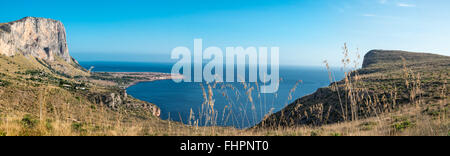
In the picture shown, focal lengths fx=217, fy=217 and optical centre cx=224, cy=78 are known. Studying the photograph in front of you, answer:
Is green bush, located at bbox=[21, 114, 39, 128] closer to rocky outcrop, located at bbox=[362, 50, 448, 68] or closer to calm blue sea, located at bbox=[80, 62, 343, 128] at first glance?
calm blue sea, located at bbox=[80, 62, 343, 128]

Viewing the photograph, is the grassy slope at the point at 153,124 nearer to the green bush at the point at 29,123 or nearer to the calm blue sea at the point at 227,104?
the green bush at the point at 29,123

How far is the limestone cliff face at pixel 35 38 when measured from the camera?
10081 cm

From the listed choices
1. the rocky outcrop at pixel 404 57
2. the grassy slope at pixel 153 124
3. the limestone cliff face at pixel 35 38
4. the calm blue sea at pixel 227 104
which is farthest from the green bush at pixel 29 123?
the limestone cliff face at pixel 35 38

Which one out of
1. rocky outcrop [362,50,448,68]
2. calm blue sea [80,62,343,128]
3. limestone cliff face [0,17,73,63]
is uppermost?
limestone cliff face [0,17,73,63]

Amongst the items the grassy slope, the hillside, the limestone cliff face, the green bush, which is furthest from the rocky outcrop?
the limestone cliff face

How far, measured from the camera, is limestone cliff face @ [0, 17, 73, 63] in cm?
10081

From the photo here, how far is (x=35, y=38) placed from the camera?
149m

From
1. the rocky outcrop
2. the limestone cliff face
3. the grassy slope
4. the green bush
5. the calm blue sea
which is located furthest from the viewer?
the limestone cliff face
